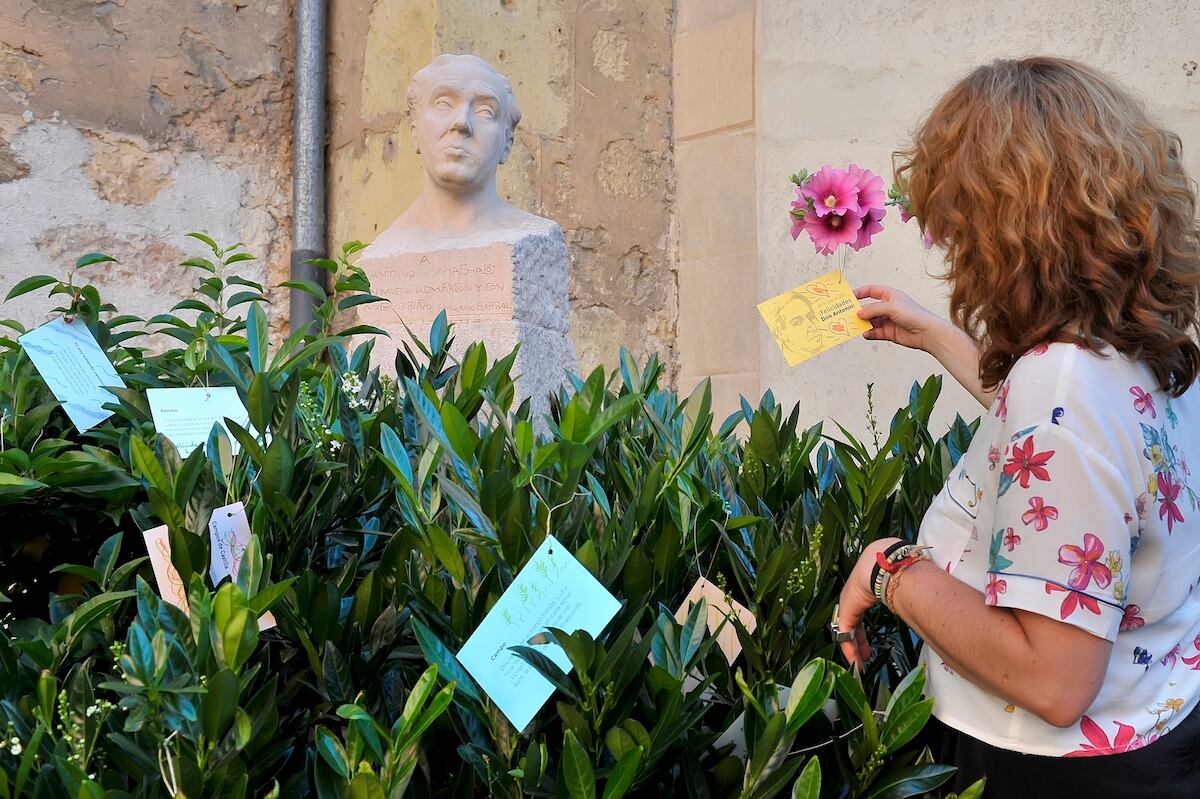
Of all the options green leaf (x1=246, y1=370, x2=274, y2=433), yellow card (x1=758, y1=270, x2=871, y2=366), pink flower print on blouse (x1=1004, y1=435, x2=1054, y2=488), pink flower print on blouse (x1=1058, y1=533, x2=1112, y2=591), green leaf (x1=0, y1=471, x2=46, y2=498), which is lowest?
pink flower print on blouse (x1=1058, y1=533, x2=1112, y2=591)

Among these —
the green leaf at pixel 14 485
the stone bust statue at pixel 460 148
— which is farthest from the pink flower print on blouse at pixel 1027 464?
the stone bust statue at pixel 460 148

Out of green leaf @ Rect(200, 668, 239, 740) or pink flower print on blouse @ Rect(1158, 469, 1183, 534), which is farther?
pink flower print on blouse @ Rect(1158, 469, 1183, 534)

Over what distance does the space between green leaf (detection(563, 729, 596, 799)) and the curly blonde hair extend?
554mm

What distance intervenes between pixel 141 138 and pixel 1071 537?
195 inches

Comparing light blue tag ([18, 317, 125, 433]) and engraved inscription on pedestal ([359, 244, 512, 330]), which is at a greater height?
engraved inscription on pedestal ([359, 244, 512, 330])

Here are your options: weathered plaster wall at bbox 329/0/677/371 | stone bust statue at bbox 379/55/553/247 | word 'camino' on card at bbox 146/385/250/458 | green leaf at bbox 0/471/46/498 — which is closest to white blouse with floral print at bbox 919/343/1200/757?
word 'camino' on card at bbox 146/385/250/458

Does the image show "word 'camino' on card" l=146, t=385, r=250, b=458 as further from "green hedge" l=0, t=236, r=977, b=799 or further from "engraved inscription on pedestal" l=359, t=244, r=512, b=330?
"engraved inscription on pedestal" l=359, t=244, r=512, b=330

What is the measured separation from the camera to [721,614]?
1.15 metres

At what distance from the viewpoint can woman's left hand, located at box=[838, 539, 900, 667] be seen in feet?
3.76

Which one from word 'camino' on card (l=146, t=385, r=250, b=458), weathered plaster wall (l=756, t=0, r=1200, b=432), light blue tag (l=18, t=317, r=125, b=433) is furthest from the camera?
weathered plaster wall (l=756, t=0, r=1200, b=432)

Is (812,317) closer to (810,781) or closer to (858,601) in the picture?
(858,601)

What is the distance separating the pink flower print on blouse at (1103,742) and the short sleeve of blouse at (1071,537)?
130 millimetres

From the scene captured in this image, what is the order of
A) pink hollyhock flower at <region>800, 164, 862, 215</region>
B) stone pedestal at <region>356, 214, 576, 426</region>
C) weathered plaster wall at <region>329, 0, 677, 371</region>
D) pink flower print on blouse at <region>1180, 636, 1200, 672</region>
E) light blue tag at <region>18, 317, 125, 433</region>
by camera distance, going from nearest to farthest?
1. pink flower print on blouse at <region>1180, 636, 1200, 672</region>
2. light blue tag at <region>18, 317, 125, 433</region>
3. pink hollyhock flower at <region>800, 164, 862, 215</region>
4. stone pedestal at <region>356, 214, 576, 426</region>
5. weathered plaster wall at <region>329, 0, 677, 371</region>

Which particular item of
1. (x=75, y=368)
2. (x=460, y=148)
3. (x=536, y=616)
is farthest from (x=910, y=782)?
(x=460, y=148)
